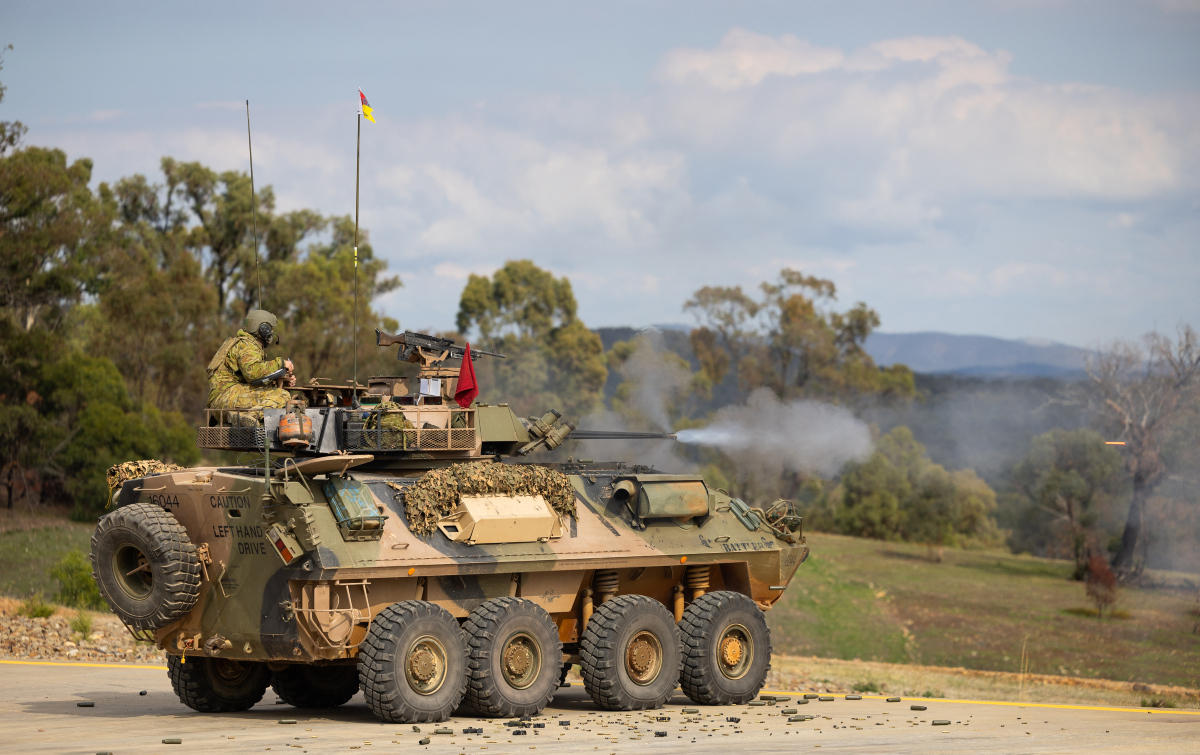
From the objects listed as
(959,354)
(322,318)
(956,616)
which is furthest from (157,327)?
(959,354)

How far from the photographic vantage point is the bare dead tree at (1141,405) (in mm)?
51656

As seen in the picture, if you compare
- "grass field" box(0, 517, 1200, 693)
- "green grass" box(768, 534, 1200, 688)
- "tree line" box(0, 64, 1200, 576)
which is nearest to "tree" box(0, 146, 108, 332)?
"tree line" box(0, 64, 1200, 576)

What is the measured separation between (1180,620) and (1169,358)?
12.9m

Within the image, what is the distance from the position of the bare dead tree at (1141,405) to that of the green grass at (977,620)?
341 centimetres

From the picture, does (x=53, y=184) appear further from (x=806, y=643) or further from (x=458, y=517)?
(x=458, y=517)

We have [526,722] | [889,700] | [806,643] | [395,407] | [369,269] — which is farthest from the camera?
[369,269]

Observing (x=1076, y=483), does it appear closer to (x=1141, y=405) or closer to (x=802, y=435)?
(x=1141, y=405)

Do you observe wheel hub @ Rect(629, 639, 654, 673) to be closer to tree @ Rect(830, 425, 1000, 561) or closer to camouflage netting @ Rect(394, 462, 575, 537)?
camouflage netting @ Rect(394, 462, 575, 537)

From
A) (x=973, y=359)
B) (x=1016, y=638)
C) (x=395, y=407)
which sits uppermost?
(x=973, y=359)

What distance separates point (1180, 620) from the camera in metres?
42.1

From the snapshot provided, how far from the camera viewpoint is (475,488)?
16.7 metres

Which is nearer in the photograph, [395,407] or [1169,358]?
[395,407]

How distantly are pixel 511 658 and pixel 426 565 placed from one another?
4.81ft

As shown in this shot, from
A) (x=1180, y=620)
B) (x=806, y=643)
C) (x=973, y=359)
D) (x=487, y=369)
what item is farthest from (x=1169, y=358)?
(x=973, y=359)
